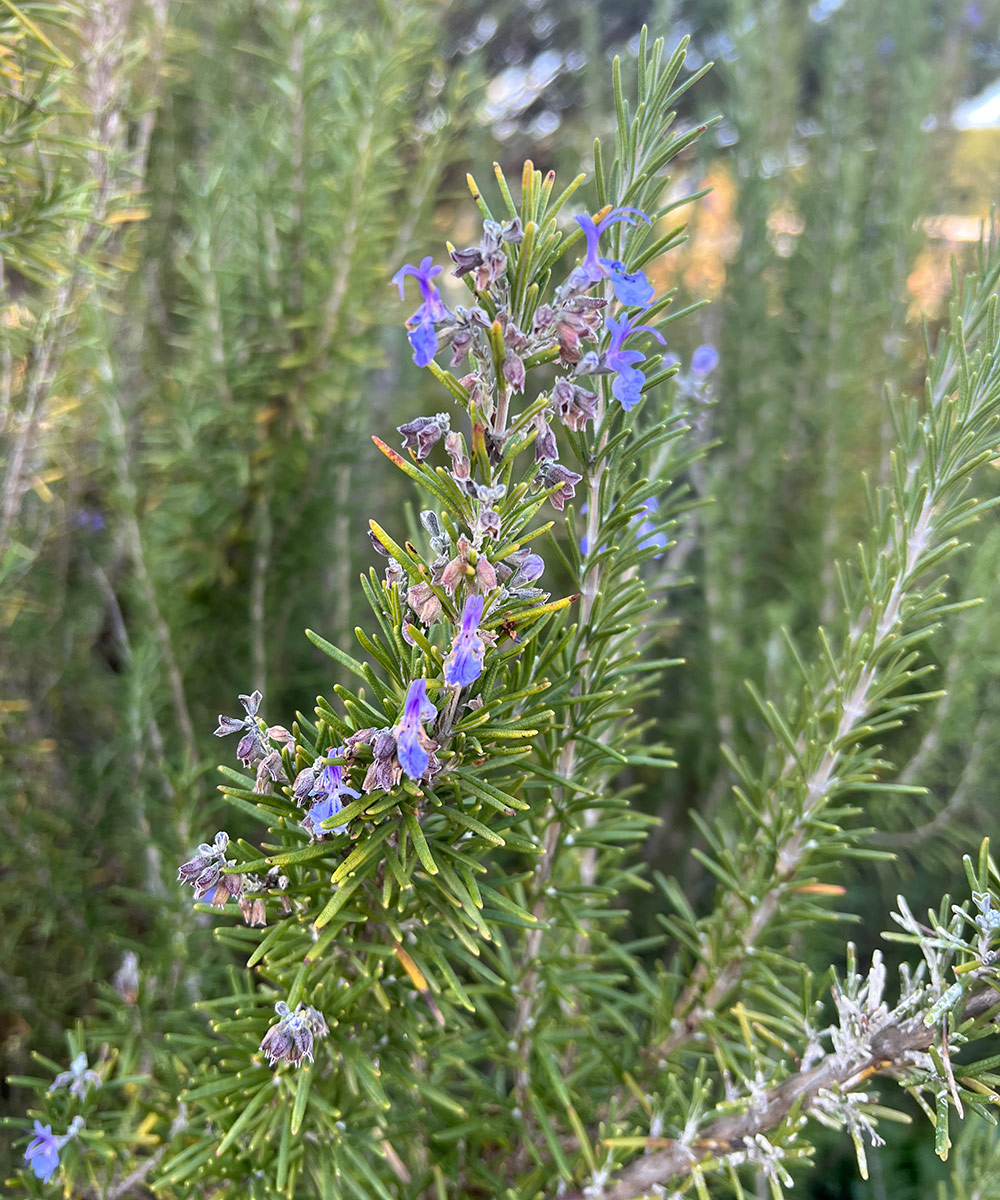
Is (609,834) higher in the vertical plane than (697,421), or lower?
lower

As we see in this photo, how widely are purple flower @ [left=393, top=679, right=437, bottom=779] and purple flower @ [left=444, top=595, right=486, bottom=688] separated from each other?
18mm

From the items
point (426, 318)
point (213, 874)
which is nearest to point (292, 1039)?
point (213, 874)

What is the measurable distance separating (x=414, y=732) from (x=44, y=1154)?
1.60 feet

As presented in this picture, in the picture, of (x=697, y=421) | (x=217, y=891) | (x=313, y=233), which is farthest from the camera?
(x=313, y=233)

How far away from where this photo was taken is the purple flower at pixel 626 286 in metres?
0.47

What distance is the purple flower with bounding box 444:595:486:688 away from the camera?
1.35 feet

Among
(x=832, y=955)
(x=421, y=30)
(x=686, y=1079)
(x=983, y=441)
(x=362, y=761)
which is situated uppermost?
(x=421, y=30)

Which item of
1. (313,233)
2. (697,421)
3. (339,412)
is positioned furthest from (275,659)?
(697,421)

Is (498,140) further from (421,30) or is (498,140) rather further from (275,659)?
(275,659)

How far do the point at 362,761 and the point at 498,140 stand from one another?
205cm

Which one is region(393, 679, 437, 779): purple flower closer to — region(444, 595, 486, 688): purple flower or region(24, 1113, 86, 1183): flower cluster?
region(444, 595, 486, 688): purple flower

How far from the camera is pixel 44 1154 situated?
23.4 inches

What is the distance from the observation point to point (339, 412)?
1.29 m

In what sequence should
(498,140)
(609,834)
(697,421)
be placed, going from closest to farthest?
(609,834), (697,421), (498,140)
